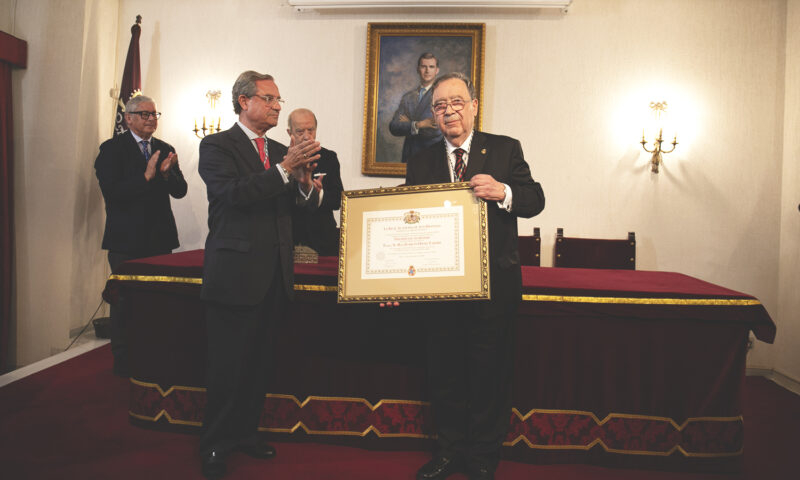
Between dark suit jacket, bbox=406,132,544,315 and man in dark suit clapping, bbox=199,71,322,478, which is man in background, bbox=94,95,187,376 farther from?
dark suit jacket, bbox=406,132,544,315

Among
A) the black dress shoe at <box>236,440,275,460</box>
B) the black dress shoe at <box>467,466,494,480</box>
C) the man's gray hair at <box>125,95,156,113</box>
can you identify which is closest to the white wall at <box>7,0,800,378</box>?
the man's gray hair at <box>125,95,156,113</box>

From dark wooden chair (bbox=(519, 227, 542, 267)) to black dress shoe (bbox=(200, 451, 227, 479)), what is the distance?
10.1 feet

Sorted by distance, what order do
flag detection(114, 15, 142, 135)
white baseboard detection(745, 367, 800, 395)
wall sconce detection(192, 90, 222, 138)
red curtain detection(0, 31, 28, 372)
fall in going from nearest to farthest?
white baseboard detection(745, 367, 800, 395), red curtain detection(0, 31, 28, 372), flag detection(114, 15, 142, 135), wall sconce detection(192, 90, 222, 138)

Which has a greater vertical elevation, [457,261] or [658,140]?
[658,140]

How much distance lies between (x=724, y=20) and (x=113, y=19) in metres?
6.24

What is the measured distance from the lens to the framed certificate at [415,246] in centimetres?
210

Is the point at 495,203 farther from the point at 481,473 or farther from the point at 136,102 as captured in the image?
the point at 136,102

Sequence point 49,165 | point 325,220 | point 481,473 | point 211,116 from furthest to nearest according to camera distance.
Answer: point 211,116 < point 49,165 < point 325,220 < point 481,473

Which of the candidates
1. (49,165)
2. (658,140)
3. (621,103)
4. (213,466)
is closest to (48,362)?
(49,165)

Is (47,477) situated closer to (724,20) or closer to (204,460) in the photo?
(204,460)

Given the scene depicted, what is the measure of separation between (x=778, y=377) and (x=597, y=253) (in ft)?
6.53

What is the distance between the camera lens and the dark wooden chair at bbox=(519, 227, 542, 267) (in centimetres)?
443

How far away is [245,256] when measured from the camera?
224cm

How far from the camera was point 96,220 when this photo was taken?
191 inches
